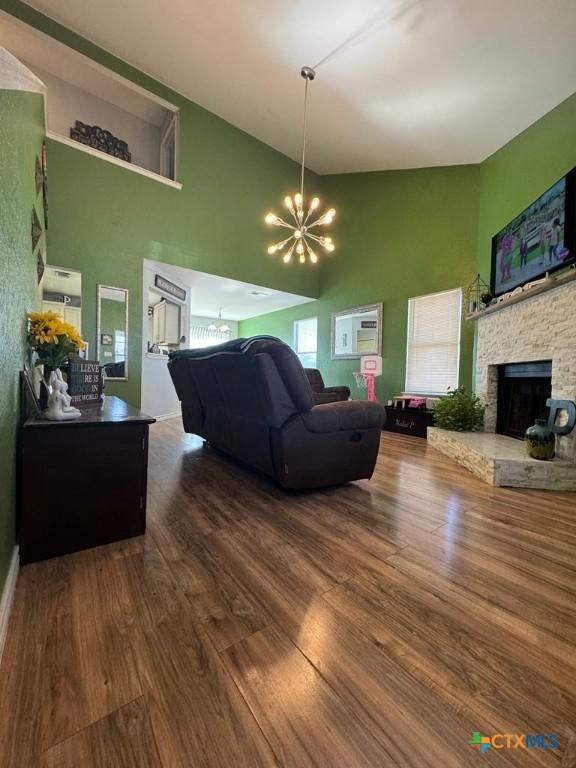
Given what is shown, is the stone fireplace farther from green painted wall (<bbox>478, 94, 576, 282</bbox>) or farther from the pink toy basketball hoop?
the pink toy basketball hoop

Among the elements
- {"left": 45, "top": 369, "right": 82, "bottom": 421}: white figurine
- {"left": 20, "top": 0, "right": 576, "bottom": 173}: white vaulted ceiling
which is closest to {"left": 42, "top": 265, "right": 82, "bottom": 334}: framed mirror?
{"left": 20, "top": 0, "right": 576, "bottom": 173}: white vaulted ceiling

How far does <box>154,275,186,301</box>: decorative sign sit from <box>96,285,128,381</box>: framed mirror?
676mm

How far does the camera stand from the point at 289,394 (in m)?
2.07

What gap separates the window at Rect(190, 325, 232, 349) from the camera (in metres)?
10.3

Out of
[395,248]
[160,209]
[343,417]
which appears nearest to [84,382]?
[343,417]

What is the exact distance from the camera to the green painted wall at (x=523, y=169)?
329 cm

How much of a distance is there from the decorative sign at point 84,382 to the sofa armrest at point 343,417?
1.44 metres

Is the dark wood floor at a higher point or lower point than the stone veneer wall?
lower

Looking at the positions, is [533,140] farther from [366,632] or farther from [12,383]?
[12,383]

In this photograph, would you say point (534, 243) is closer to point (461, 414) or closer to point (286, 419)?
point (461, 414)

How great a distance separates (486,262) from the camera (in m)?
4.48

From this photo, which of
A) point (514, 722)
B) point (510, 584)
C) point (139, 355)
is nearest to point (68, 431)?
point (514, 722)

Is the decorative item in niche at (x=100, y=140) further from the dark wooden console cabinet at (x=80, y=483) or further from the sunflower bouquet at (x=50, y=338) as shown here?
the dark wooden console cabinet at (x=80, y=483)

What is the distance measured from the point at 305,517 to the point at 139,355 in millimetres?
4208
